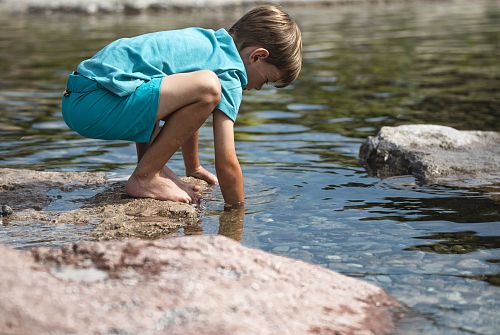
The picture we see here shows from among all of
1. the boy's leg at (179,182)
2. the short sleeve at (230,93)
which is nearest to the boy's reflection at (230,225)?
the boy's leg at (179,182)

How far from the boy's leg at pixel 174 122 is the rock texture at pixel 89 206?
3.4 inches

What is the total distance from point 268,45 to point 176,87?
57 cm

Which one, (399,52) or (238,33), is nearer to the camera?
(238,33)

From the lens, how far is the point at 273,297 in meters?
2.60

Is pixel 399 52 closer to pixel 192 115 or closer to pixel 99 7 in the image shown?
pixel 192 115

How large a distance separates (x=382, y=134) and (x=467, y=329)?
116 inches

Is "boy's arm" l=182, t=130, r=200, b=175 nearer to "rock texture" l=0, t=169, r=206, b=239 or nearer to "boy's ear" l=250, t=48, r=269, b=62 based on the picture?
"rock texture" l=0, t=169, r=206, b=239

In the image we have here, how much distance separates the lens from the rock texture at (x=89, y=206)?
380cm

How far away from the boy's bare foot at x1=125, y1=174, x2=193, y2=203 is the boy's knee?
0.51 metres

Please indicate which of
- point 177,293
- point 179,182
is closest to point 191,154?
point 179,182

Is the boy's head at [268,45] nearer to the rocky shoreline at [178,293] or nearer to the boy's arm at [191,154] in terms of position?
the boy's arm at [191,154]

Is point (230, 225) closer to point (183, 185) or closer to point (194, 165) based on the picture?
point (183, 185)

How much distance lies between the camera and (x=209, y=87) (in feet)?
12.9

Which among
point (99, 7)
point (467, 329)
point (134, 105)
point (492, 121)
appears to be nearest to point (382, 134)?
point (492, 121)
